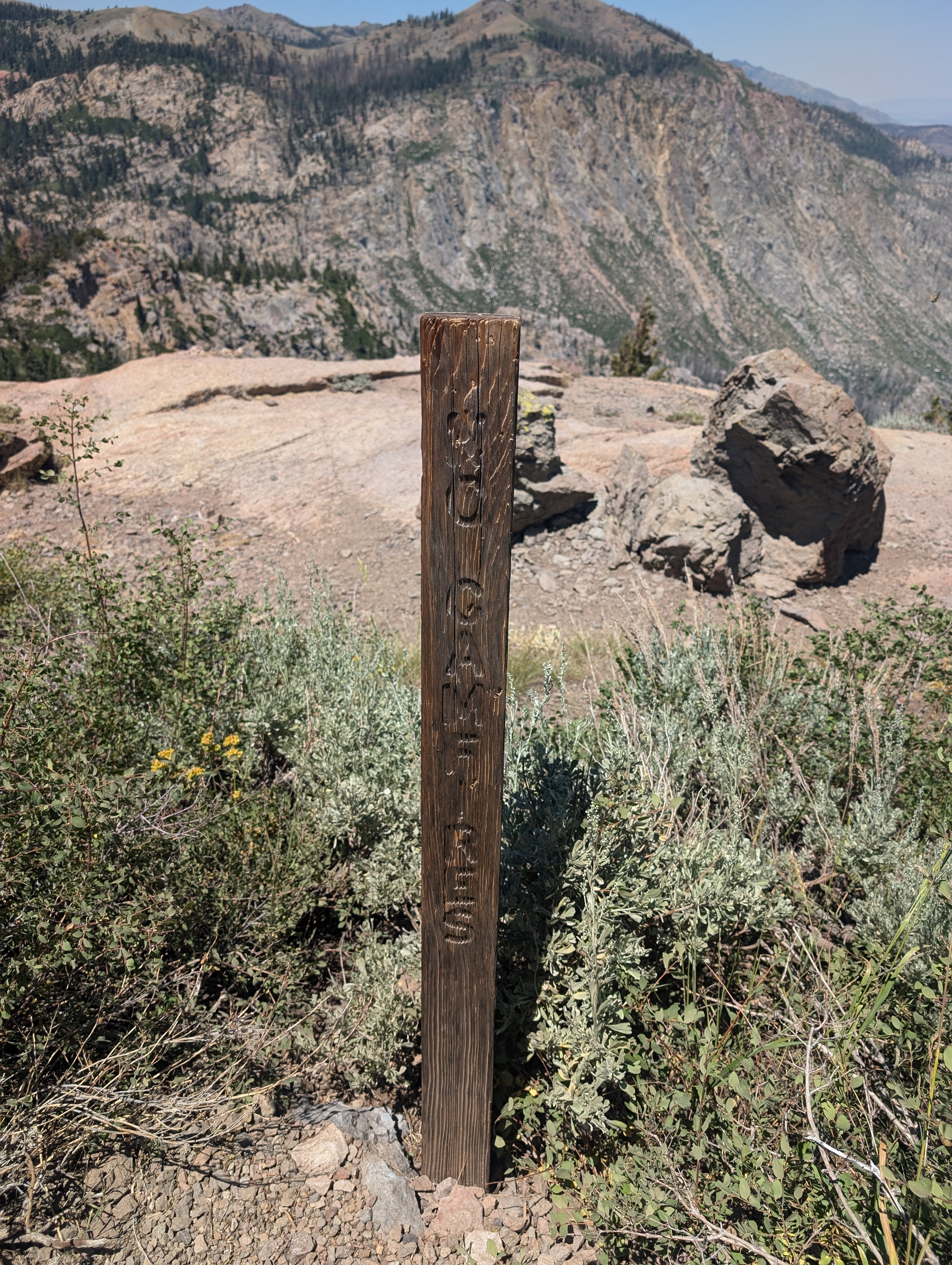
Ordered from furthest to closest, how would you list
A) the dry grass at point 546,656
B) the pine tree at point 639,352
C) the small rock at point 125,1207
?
the pine tree at point 639,352 → the dry grass at point 546,656 → the small rock at point 125,1207

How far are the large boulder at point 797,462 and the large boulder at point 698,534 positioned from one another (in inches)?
10.5

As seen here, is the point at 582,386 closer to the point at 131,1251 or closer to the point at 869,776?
the point at 869,776

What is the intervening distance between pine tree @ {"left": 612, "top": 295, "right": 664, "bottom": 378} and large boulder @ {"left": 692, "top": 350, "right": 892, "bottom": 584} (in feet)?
57.0

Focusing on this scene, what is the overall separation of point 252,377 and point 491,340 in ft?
37.3

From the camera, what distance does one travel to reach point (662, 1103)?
1.99 m

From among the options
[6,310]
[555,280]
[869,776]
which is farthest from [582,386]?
[555,280]

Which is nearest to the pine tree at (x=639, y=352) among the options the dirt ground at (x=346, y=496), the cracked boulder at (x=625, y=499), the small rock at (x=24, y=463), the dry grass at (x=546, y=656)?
the dirt ground at (x=346, y=496)

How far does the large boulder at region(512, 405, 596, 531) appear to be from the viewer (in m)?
7.02

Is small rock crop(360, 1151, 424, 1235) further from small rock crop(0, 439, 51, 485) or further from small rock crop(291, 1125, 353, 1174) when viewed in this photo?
small rock crop(0, 439, 51, 485)

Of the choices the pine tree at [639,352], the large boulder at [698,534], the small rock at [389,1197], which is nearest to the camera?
the small rock at [389,1197]

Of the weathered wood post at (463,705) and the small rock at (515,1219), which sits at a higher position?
the weathered wood post at (463,705)

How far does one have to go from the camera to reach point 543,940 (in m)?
2.27

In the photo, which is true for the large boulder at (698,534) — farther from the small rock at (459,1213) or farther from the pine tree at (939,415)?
the pine tree at (939,415)

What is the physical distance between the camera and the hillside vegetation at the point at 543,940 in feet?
6.10
